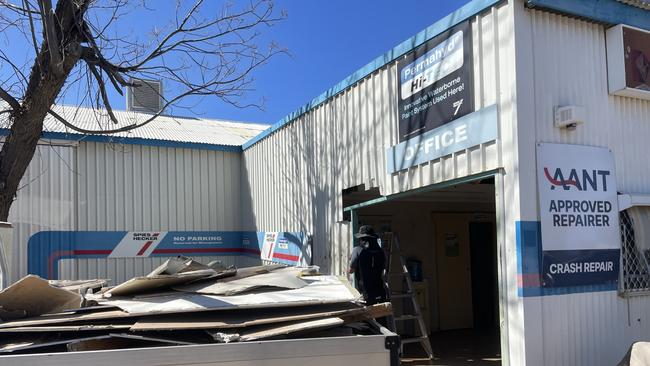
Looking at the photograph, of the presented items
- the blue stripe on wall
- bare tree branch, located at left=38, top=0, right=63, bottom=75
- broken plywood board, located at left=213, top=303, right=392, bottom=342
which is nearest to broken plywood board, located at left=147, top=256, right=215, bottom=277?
broken plywood board, located at left=213, top=303, right=392, bottom=342

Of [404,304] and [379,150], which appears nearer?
[379,150]

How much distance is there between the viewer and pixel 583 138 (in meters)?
5.54

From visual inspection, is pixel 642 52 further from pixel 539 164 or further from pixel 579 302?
pixel 579 302

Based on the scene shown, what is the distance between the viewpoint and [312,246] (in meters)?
9.52

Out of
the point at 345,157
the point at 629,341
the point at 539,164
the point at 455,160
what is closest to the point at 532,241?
the point at 539,164

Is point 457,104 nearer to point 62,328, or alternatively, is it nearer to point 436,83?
point 436,83

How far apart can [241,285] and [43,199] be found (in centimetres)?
973

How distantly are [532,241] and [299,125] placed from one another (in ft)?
18.6

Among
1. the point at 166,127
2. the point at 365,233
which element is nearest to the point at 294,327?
the point at 365,233

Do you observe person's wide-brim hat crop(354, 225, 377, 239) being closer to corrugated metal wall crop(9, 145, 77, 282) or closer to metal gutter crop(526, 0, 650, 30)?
metal gutter crop(526, 0, 650, 30)

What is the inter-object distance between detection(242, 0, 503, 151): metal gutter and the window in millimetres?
2640

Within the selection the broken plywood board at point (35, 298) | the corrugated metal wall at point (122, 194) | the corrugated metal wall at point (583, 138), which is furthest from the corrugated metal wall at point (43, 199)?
the corrugated metal wall at point (583, 138)

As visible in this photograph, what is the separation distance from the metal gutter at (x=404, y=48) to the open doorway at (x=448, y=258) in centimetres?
220

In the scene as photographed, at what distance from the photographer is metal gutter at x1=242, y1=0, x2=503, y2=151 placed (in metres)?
5.66
